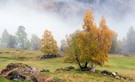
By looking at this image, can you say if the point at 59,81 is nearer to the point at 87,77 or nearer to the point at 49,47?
the point at 87,77

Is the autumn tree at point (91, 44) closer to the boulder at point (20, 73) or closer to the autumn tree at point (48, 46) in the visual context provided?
the boulder at point (20, 73)

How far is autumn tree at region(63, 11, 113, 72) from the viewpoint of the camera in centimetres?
5941

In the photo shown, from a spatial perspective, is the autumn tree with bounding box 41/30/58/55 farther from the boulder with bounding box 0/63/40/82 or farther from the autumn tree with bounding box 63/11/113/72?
the boulder with bounding box 0/63/40/82

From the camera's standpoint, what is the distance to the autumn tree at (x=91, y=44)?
59406 mm

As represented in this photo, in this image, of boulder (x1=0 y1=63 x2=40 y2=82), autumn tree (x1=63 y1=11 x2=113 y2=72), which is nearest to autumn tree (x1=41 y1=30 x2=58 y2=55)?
autumn tree (x1=63 y1=11 x2=113 y2=72)

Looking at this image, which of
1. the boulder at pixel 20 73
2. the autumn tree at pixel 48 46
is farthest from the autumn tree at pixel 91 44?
the autumn tree at pixel 48 46

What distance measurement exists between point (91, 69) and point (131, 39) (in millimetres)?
139800

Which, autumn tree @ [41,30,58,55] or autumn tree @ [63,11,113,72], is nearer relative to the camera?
autumn tree @ [63,11,113,72]

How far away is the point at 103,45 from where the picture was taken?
5950 centimetres

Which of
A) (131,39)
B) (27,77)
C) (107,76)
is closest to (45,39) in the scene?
(107,76)

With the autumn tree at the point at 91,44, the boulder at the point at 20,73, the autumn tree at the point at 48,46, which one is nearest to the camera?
the boulder at the point at 20,73

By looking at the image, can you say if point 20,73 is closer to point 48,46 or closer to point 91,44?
point 91,44

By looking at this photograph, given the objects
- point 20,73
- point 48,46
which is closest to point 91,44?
point 20,73

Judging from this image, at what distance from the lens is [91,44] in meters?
59.9
